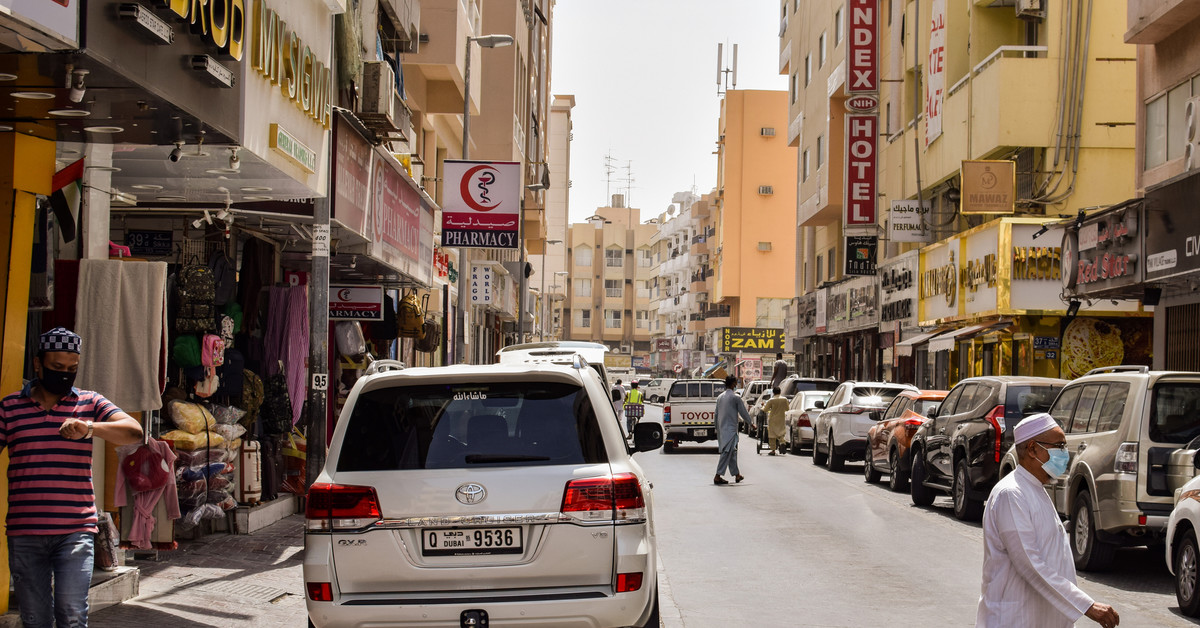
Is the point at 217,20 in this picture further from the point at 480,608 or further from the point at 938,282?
the point at 938,282

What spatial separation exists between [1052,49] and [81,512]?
88.0 feet

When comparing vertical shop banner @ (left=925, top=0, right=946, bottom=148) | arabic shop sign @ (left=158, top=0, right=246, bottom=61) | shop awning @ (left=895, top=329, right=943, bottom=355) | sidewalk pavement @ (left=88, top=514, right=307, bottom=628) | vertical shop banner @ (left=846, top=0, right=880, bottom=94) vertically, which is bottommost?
sidewalk pavement @ (left=88, top=514, right=307, bottom=628)

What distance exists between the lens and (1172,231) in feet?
62.1

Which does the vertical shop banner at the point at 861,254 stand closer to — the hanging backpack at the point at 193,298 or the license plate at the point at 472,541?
the hanging backpack at the point at 193,298

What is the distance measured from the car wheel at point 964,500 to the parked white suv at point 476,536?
11028mm

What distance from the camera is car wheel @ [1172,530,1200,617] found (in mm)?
9789

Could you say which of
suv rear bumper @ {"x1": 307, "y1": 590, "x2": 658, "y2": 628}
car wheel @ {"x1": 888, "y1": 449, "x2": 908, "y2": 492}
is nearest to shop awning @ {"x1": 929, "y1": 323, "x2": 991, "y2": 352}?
car wheel @ {"x1": 888, "y1": 449, "x2": 908, "y2": 492}

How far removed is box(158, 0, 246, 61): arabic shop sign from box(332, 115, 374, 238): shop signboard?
4350mm

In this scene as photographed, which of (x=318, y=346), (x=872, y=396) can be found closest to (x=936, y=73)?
(x=872, y=396)

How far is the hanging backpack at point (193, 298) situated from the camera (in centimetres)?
1240

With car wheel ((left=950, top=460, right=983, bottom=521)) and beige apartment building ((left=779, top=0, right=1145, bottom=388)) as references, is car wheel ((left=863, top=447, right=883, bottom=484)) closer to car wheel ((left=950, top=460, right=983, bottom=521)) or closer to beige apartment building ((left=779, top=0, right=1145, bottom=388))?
car wheel ((left=950, top=460, right=983, bottom=521))

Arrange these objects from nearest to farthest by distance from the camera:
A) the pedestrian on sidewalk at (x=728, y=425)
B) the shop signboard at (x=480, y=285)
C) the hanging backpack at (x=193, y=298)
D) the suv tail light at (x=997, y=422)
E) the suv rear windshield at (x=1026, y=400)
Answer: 1. the hanging backpack at (x=193, y=298)
2. the suv tail light at (x=997, y=422)
3. the suv rear windshield at (x=1026, y=400)
4. the pedestrian on sidewalk at (x=728, y=425)
5. the shop signboard at (x=480, y=285)

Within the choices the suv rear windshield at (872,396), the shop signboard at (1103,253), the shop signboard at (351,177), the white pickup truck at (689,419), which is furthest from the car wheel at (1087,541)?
the white pickup truck at (689,419)

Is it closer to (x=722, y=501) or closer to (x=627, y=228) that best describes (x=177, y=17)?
(x=722, y=501)
